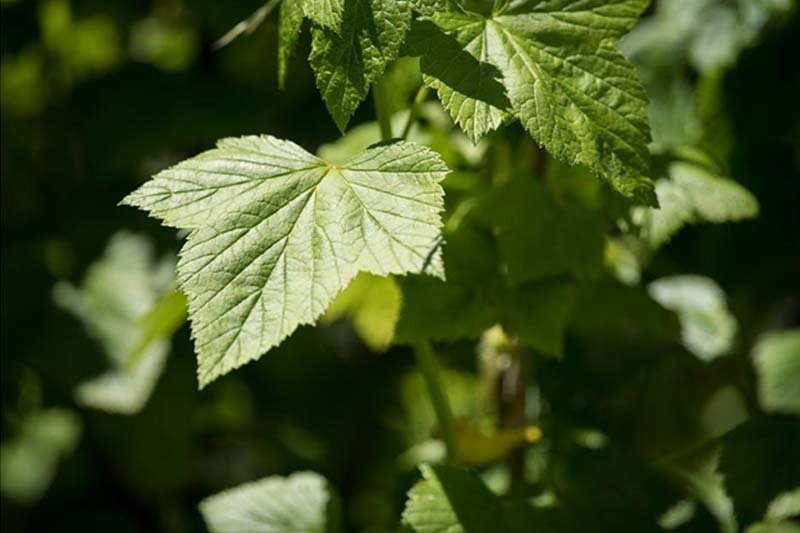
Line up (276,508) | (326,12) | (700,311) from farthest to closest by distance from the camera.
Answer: (700,311) < (276,508) < (326,12)

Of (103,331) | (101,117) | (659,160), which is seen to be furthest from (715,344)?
(101,117)

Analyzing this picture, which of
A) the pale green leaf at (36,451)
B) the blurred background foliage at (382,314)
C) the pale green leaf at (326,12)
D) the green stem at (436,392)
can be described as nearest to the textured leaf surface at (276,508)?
the blurred background foliage at (382,314)

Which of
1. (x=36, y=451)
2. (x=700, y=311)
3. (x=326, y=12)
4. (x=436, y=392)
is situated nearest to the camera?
(x=326, y=12)

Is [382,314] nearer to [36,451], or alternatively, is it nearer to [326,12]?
[326,12]

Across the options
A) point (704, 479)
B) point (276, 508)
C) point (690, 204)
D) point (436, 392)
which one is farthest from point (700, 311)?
point (276, 508)

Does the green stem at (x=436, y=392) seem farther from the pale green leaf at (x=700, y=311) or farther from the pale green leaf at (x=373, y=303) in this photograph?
the pale green leaf at (x=700, y=311)

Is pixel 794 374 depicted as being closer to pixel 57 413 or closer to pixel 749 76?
pixel 749 76

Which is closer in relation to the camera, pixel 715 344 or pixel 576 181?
pixel 576 181
